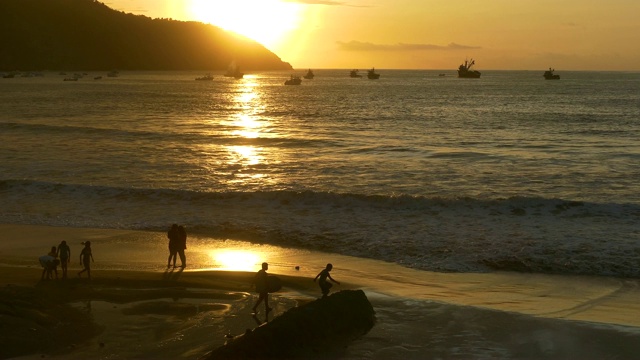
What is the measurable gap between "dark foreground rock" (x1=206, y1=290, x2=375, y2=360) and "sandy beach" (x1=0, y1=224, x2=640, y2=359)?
351 mm

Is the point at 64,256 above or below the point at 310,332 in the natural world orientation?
above

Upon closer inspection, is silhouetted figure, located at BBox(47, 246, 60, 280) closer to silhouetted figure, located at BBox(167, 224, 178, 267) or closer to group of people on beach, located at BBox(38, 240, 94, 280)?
group of people on beach, located at BBox(38, 240, 94, 280)

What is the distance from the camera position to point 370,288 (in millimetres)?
17641

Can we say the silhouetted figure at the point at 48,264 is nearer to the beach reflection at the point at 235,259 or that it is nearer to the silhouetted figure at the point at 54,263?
the silhouetted figure at the point at 54,263

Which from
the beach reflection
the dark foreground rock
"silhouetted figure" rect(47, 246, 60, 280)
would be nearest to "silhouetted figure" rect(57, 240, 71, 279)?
"silhouetted figure" rect(47, 246, 60, 280)

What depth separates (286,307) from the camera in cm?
1570

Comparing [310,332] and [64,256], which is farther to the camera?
[64,256]

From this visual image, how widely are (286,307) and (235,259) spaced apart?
5816 millimetres

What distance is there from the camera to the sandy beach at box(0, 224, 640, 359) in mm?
13320

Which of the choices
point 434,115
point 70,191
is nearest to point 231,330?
point 70,191

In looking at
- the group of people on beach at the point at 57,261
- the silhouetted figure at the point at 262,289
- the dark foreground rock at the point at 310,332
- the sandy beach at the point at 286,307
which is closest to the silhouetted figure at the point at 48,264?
the group of people on beach at the point at 57,261

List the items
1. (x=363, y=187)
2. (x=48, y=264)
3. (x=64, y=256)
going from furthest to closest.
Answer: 1. (x=363, y=187)
2. (x=64, y=256)
3. (x=48, y=264)

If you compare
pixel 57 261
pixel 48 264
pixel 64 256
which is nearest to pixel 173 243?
pixel 64 256

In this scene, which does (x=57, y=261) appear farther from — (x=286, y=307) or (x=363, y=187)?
(x=363, y=187)
